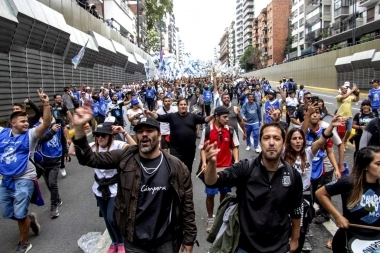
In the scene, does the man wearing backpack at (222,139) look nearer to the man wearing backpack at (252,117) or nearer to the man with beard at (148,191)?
the man with beard at (148,191)

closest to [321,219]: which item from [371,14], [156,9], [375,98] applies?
[375,98]

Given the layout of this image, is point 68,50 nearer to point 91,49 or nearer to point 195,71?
point 91,49

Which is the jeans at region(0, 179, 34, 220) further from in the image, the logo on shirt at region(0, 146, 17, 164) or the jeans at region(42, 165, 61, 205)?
the jeans at region(42, 165, 61, 205)

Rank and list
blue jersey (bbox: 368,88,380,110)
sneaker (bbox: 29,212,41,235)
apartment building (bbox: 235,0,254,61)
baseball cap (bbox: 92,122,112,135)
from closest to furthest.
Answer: baseball cap (bbox: 92,122,112,135) < sneaker (bbox: 29,212,41,235) < blue jersey (bbox: 368,88,380,110) < apartment building (bbox: 235,0,254,61)

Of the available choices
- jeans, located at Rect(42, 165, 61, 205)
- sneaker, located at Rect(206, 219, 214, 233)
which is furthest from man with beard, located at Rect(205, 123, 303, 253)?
jeans, located at Rect(42, 165, 61, 205)

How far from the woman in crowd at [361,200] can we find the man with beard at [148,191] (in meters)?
1.27

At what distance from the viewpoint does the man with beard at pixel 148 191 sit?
9.36 ft

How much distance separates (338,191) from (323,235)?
2.16 m

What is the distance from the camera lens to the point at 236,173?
2885 mm

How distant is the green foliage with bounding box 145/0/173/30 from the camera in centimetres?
6719

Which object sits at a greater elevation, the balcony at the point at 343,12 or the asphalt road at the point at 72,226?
the balcony at the point at 343,12

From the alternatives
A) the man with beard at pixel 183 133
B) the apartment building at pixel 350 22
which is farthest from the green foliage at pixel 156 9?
the man with beard at pixel 183 133

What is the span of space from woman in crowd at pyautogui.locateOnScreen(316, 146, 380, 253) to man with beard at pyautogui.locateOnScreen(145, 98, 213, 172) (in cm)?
334

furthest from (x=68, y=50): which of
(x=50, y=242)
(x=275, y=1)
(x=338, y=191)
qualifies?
(x=275, y=1)
